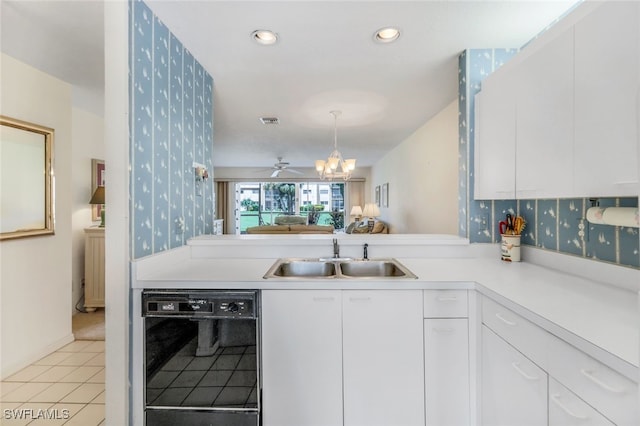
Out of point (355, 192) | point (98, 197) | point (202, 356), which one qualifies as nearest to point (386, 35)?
point (202, 356)

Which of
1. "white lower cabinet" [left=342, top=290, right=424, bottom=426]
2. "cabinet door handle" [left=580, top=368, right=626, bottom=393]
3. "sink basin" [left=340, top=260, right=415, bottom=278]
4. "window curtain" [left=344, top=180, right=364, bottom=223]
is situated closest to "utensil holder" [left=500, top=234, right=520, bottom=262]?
"sink basin" [left=340, top=260, right=415, bottom=278]

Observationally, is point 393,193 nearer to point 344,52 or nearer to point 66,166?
point 344,52

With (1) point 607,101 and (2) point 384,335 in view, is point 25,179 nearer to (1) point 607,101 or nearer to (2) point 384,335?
Result: (2) point 384,335

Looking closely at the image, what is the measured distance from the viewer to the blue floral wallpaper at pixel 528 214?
1363 mm

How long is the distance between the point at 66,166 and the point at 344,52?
264 centimetres

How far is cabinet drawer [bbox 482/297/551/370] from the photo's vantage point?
1.02 meters

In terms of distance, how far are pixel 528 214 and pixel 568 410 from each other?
1328mm

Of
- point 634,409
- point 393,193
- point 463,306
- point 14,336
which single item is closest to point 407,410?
point 463,306

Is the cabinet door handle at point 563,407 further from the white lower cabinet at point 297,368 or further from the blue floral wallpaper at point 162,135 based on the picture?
the blue floral wallpaper at point 162,135

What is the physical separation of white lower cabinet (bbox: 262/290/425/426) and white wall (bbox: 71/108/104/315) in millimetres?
3193

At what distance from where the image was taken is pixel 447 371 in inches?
57.6

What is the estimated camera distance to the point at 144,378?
1.48 m

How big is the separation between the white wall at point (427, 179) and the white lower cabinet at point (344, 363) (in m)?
2.02

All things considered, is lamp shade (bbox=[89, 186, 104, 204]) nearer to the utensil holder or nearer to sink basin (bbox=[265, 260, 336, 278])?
sink basin (bbox=[265, 260, 336, 278])
